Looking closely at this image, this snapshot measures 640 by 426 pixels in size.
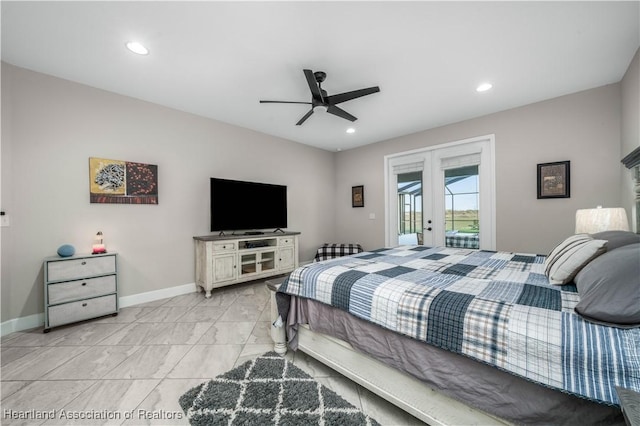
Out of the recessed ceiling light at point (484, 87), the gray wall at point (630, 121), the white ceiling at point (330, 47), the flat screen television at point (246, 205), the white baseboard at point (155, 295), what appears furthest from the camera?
the flat screen television at point (246, 205)

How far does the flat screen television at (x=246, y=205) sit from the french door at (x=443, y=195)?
81.8 inches

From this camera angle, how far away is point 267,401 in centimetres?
146

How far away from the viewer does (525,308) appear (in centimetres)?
110

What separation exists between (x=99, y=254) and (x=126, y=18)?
87.3 inches

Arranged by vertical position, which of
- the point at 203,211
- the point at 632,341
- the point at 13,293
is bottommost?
the point at 13,293

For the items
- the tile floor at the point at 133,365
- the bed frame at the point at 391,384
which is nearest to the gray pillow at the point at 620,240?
the bed frame at the point at 391,384

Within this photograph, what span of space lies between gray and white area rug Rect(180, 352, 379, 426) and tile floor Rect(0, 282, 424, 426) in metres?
0.07

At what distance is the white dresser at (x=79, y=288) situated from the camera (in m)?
2.33

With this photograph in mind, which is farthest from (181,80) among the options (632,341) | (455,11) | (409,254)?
(632,341)

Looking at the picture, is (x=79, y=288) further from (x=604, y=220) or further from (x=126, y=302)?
(x=604, y=220)

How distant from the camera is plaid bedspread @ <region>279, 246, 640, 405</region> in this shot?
2.79ft

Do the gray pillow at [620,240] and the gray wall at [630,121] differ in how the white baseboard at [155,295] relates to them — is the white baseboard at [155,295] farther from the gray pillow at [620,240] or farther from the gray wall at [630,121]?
the gray wall at [630,121]

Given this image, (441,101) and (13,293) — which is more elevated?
(441,101)

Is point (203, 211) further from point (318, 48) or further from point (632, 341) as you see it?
point (632, 341)
